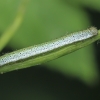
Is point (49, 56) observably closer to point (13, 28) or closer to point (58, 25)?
point (13, 28)

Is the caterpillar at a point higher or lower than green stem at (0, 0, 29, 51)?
lower

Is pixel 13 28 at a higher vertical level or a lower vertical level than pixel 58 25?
higher

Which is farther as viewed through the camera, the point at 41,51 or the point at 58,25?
the point at 58,25

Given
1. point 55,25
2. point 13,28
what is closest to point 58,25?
point 55,25

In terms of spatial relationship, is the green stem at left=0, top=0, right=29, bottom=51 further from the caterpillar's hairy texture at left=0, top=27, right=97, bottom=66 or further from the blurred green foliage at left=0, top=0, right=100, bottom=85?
the blurred green foliage at left=0, top=0, right=100, bottom=85

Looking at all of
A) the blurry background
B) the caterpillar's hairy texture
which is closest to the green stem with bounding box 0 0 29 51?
the caterpillar's hairy texture

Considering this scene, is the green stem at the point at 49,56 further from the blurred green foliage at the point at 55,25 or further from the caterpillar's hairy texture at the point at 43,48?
the blurred green foliage at the point at 55,25

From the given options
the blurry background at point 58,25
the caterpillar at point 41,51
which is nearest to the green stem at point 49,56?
the caterpillar at point 41,51
